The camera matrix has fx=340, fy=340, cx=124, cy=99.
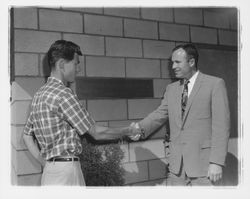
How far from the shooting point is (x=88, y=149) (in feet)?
12.9

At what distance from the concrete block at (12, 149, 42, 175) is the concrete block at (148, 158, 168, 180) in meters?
1.49

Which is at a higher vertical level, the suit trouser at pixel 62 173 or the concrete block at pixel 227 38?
the concrete block at pixel 227 38

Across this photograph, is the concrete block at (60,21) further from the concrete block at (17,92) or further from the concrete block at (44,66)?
the concrete block at (17,92)

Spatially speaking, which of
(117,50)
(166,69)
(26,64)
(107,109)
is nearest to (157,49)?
(166,69)

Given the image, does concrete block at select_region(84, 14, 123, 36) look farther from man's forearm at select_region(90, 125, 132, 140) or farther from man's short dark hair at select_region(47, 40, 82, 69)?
man's forearm at select_region(90, 125, 132, 140)

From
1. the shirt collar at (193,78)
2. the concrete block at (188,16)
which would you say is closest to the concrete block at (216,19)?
the concrete block at (188,16)

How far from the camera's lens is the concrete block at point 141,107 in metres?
4.29

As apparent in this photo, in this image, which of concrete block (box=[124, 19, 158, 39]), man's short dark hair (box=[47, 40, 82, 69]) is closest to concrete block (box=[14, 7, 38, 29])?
man's short dark hair (box=[47, 40, 82, 69])

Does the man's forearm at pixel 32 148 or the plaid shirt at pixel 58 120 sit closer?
the plaid shirt at pixel 58 120

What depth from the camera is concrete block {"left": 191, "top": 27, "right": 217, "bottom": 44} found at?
15.3ft

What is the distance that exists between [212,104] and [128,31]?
141cm

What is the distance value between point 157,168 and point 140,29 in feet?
5.95

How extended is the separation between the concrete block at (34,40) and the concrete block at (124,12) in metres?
0.71

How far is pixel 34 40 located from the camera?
3.64m
